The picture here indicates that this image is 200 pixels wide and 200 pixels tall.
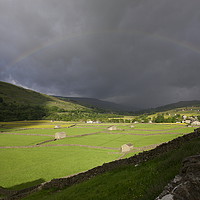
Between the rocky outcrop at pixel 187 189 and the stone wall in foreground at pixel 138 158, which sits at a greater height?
the rocky outcrop at pixel 187 189

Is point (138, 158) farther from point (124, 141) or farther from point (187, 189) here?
point (124, 141)

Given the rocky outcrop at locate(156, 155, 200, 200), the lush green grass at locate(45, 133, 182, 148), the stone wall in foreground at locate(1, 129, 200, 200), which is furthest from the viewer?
the lush green grass at locate(45, 133, 182, 148)

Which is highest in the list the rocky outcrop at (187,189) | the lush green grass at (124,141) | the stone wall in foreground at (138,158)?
the rocky outcrop at (187,189)

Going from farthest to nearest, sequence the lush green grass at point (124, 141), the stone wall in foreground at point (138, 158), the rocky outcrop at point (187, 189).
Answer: the lush green grass at point (124, 141) → the stone wall in foreground at point (138, 158) → the rocky outcrop at point (187, 189)

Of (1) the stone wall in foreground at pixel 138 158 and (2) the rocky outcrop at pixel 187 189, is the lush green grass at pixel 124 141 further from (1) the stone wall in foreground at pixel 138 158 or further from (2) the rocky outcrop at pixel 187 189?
(2) the rocky outcrop at pixel 187 189

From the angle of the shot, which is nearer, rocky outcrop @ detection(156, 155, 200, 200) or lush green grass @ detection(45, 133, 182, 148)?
rocky outcrop @ detection(156, 155, 200, 200)

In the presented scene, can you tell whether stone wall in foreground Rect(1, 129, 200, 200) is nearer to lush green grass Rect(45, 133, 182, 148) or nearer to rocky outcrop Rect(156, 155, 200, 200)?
rocky outcrop Rect(156, 155, 200, 200)

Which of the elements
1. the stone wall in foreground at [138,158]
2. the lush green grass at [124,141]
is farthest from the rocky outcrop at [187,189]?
the lush green grass at [124,141]

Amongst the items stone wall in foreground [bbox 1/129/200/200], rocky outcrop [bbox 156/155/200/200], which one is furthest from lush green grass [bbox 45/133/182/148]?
rocky outcrop [bbox 156/155/200/200]

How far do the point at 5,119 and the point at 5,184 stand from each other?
468 feet

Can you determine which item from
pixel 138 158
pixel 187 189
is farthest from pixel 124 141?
pixel 187 189

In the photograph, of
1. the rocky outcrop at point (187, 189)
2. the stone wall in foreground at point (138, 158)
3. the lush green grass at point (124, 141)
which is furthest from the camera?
the lush green grass at point (124, 141)

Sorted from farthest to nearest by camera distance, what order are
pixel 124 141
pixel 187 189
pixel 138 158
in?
pixel 124 141 → pixel 138 158 → pixel 187 189

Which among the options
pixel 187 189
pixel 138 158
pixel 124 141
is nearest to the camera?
pixel 187 189
